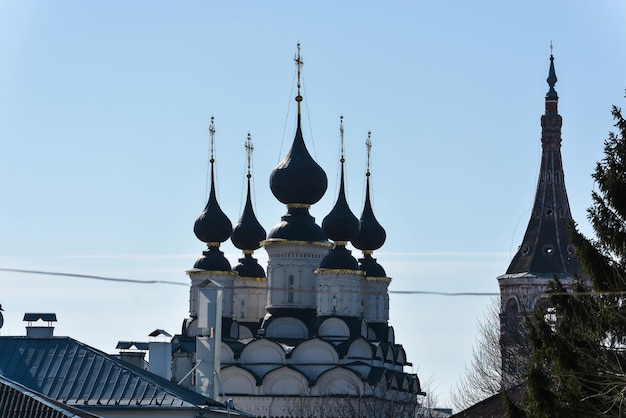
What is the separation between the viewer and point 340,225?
6575 centimetres

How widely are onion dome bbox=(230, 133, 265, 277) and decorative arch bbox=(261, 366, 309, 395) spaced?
6.36 meters

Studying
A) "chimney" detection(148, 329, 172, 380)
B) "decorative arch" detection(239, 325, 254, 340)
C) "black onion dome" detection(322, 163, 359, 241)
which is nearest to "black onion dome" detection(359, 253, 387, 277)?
"black onion dome" detection(322, 163, 359, 241)

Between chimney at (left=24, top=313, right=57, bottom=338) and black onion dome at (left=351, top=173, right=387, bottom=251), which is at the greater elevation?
black onion dome at (left=351, top=173, right=387, bottom=251)

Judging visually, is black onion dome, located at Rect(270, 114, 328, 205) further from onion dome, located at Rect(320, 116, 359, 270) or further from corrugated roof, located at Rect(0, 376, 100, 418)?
corrugated roof, located at Rect(0, 376, 100, 418)

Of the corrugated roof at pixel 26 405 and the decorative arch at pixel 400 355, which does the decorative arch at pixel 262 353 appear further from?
the corrugated roof at pixel 26 405

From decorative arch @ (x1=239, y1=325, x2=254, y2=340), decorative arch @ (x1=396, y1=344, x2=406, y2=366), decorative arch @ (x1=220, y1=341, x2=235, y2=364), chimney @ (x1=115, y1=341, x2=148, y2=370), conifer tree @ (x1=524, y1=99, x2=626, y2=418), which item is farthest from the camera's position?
decorative arch @ (x1=396, y1=344, x2=406, y2=366)

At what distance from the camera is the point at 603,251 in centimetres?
2266

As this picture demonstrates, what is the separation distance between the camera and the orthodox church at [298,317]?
6384 cm

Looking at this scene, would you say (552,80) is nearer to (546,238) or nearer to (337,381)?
(546,238)

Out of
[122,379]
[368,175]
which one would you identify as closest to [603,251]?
[122,379]

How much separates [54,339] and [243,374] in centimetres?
3232

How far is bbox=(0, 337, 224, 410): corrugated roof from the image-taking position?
96.9 ft

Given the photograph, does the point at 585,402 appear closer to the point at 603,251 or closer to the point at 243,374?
the point at 603,251

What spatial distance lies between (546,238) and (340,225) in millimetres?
9248
